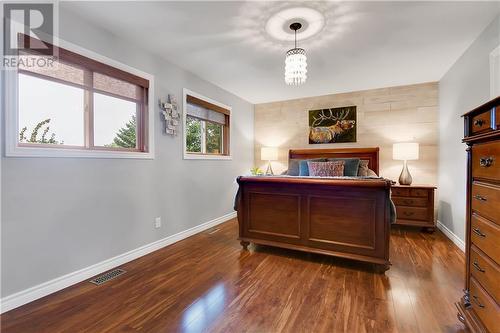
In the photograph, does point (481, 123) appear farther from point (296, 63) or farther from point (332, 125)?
point (332, 125)

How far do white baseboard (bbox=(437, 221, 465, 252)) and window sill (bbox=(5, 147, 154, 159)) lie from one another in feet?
13.0

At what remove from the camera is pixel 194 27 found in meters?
2.31

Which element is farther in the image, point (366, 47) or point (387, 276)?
point (366, 47)

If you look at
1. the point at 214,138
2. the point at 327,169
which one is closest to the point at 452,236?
the point at 327,169

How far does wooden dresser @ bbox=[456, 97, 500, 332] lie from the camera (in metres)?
1.16

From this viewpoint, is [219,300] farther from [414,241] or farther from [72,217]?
[414,241]

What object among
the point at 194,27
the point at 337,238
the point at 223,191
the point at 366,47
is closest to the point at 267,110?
the point at 223,191

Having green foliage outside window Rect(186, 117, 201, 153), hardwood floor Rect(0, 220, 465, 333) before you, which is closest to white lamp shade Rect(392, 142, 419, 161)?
hardwood floor Rect(0, 220, 465, 333)

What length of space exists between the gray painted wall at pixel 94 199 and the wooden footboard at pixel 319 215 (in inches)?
38.3

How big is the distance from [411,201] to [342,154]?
4.50 ft

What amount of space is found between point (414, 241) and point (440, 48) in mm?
2461

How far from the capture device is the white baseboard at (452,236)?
2806mm

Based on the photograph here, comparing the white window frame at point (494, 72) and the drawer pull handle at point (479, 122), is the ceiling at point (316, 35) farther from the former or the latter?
the drawer pull handle at point (479, 122)

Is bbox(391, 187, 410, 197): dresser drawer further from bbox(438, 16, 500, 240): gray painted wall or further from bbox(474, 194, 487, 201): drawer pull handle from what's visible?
bbox(474, 194, 487, 201): drawer pull handle
